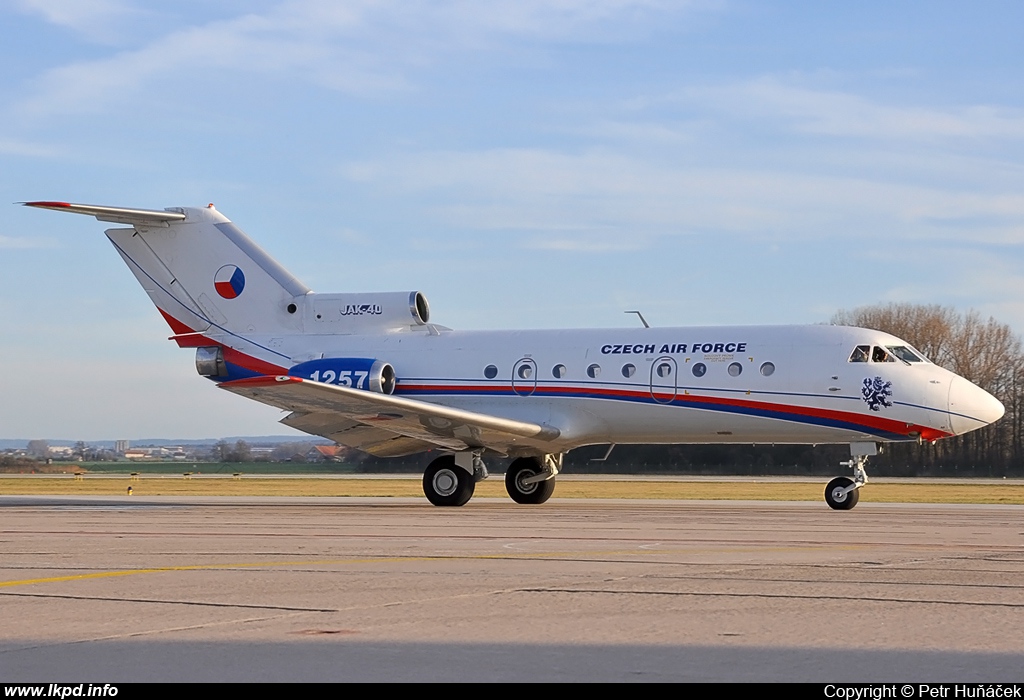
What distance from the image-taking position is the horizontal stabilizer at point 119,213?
26444 mm

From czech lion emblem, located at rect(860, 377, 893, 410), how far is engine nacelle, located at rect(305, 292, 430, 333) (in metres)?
9.86

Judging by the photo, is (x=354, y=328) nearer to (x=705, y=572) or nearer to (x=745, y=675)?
(x=705, y=572)

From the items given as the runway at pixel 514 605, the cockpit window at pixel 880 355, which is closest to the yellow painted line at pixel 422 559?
the runway at pixel 514 605

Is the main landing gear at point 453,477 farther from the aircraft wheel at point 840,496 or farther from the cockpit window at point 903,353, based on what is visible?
the cockpit window at point 903,353

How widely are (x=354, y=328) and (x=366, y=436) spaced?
120 inches

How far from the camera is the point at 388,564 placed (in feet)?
38.4

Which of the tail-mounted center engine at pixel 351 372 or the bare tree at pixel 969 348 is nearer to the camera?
the tail-mounted center engine at pixel 351 372

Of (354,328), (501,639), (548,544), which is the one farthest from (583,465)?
(501,639)

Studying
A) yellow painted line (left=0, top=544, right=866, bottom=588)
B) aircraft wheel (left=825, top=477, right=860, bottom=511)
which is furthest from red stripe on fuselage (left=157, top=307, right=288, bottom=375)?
yellow painted line (left=0, top=544, right=866, bottom=588)

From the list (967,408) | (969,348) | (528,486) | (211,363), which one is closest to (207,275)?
(211,363)

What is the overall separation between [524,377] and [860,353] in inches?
265

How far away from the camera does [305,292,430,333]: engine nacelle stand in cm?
2825

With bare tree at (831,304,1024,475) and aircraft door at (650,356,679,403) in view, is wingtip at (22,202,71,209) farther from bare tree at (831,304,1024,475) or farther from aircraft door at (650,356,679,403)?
bare tree at (831,304,1024,475)

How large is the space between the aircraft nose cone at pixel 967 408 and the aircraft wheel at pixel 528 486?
336 inches
